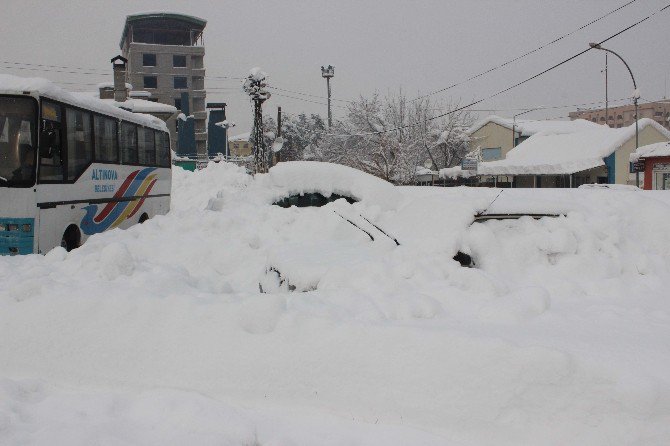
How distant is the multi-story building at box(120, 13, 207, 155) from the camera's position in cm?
7206

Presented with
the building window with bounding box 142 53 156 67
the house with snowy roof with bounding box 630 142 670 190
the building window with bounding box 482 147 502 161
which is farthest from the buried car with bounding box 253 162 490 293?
the building window with bounding box 142 53 156 67

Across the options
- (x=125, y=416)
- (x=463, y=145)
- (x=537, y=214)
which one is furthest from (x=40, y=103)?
(x=463, y=145)

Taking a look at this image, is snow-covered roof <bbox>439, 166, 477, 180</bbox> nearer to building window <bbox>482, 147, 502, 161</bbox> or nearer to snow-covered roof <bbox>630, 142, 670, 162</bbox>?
building window <bbox>482, 147, 502, 161</bbox>

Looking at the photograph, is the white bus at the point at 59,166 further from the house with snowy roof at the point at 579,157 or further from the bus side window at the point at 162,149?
the house with snowy roof at the point at 579,157

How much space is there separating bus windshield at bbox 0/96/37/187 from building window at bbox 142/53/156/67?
69257mm

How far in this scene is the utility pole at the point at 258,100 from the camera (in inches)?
1340

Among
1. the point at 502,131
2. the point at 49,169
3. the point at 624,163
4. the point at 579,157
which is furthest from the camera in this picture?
the point at 502,131

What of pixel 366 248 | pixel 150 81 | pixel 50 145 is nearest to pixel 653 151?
pixel 366 248

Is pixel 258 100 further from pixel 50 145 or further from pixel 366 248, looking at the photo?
pixel 366 248

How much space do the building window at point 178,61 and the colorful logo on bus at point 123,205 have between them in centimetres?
6313

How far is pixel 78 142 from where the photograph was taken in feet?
36.2

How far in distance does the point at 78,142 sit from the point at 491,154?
46.3m

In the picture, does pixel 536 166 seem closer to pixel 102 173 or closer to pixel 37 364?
pixel 102 173

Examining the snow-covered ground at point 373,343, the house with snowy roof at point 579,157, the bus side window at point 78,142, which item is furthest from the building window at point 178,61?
the snow-covered ground at point 373,343
